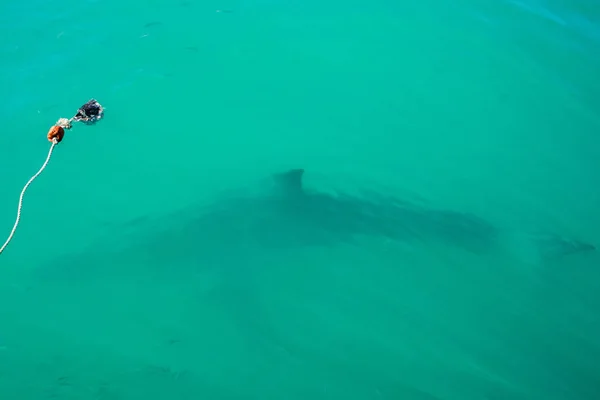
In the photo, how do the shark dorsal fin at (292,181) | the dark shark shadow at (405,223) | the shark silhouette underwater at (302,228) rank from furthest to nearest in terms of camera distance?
the shark dorsal fin at (292,181)
the dark shark shadow at (405,223)
the shark silhouette underwater at (302,228)

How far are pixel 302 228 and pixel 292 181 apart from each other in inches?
32.9

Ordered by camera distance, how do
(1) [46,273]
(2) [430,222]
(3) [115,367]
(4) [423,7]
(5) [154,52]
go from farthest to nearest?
(4) [423,7]
(5) [154,52]
(2) [430,222]
(1) [46,273]
(3) [115,367]

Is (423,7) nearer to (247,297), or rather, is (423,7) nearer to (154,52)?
(154,52)

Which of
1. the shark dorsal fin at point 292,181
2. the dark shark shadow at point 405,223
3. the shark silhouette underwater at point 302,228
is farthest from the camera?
the shark dorsal fin at point 292,181

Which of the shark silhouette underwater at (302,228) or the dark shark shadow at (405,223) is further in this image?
the dark shark shadow at (405,223)

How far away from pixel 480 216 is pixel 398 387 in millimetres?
3277

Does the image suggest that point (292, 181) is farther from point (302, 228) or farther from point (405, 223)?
point (405, 223)

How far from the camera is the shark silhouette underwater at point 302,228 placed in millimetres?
8250

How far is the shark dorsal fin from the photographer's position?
355 inches

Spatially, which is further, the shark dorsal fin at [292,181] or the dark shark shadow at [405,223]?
the shark dorsal fin at [292,181]

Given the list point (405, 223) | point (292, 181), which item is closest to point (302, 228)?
point (292, 181)

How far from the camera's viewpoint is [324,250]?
840 cm

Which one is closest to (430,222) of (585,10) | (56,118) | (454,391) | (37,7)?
(454,391)

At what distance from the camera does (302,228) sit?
8.65 metres
